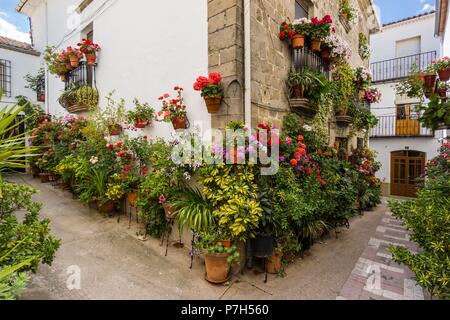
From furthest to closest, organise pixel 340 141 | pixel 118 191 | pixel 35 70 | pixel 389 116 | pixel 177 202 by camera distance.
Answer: pixel 389 116 → pixel 35 70 → pixel 340 141 → pixel 118 191 → pixel 177 202

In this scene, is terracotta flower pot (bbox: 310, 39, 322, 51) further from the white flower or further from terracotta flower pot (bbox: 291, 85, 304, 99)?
the white flower

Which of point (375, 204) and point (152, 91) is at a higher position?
point (152, 91)

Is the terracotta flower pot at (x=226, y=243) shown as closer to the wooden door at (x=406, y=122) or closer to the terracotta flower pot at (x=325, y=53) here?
the terracotta flower pot at (x=325, y=53)

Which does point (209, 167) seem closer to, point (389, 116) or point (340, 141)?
point (340, 141)

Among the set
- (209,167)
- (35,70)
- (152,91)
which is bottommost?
(209,167)

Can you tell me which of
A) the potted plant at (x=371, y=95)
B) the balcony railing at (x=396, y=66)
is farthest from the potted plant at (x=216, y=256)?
the balcony railing at (x=396, y=66)

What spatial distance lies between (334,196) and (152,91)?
4.20m

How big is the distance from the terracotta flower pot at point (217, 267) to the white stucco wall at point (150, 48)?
6.35 feet

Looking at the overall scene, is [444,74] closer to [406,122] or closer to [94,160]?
[94,160]

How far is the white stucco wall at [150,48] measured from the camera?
3.91m

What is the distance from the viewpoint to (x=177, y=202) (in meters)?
3.64
